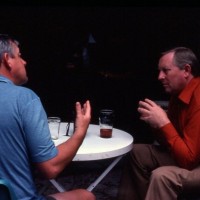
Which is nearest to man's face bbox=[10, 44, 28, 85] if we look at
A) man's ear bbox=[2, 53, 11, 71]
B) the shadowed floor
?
man's ear bbox=[2, 53, 11, 71]

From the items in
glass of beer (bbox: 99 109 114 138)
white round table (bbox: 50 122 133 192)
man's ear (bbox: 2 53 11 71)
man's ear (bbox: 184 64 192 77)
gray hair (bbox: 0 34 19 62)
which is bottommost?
white round table (bbox: 50 122 133 192)

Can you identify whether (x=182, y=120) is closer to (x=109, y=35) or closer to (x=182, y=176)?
(x=182, y=176)

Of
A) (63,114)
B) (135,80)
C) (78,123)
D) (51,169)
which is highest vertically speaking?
(78,123)

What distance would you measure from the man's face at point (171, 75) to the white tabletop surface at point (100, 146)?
513 millimetres

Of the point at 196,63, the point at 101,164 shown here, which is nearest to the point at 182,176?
the point at 196,63

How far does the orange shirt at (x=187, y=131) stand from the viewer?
259cm

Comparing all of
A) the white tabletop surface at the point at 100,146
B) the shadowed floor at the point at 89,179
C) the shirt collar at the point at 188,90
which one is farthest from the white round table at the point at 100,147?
the shadowed floor at the point at 89,179

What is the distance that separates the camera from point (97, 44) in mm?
8070

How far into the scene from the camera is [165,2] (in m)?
6.40

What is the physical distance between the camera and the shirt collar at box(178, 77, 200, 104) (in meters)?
2.85

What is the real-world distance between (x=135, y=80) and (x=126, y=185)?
15.8 ft

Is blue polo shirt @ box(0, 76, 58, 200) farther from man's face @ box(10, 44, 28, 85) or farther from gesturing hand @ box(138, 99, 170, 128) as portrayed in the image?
gesturing hand @ box(138, 99, 170, 128)

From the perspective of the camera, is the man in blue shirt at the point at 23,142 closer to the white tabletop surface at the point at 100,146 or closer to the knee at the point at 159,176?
the white tabletop surface at the point at 100,146

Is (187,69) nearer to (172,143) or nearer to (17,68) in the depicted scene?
(172,143)
